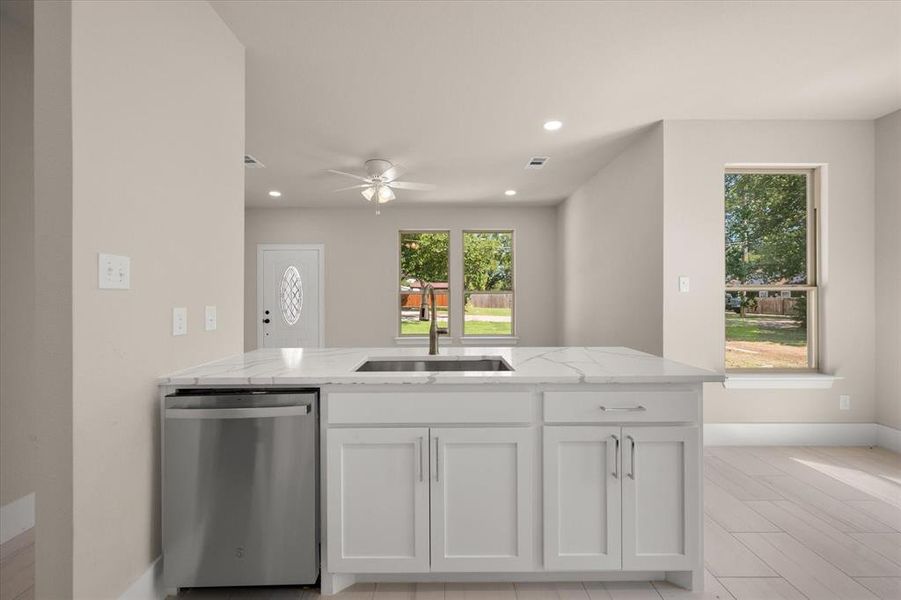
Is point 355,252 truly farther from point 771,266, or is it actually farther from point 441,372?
point 441,372

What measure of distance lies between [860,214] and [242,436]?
4.68 m

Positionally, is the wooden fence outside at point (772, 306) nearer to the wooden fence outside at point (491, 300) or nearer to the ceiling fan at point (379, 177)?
the ceiling fan at point (379, 177)

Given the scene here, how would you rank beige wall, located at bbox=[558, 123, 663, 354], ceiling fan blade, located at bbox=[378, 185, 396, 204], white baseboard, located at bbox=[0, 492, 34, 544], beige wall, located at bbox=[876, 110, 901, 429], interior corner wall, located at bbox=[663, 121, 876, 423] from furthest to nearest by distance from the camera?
ceiling fan blade, located at bbox=[378, 185, 396, 204] → beige wall, located at bbox=[558, 123, 663, 354] → interior corner wall, located at bbox=[663, 121, 876, 423] → beige wall, located at bbox=[876, 110, 901, 429] → white baseboard, located at bbox=[0, 492, 34, 544]

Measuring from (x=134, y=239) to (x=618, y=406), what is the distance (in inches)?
74.3

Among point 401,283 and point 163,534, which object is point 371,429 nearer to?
point 163,534

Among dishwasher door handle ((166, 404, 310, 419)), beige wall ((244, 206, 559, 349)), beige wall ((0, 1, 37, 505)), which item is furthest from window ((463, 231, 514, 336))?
dishwasher door handle ((166, 404, 310, 419))

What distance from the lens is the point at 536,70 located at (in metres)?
2.87

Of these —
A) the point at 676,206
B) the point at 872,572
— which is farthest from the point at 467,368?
the point at 676,206

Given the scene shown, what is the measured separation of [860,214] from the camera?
3719mm

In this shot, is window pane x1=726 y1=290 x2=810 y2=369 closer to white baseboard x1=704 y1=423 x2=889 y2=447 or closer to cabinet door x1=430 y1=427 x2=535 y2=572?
white baseboard x1=704 y1=423 x2=889 y2=447

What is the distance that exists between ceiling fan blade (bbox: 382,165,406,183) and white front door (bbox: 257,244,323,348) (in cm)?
224

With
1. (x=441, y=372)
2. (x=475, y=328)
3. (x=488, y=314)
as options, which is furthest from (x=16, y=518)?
(x=488, y=314)

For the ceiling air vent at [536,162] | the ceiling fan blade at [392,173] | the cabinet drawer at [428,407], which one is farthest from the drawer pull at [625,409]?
the ceiling fan blade at [392,173]

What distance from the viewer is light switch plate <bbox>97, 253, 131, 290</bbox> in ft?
4.88
